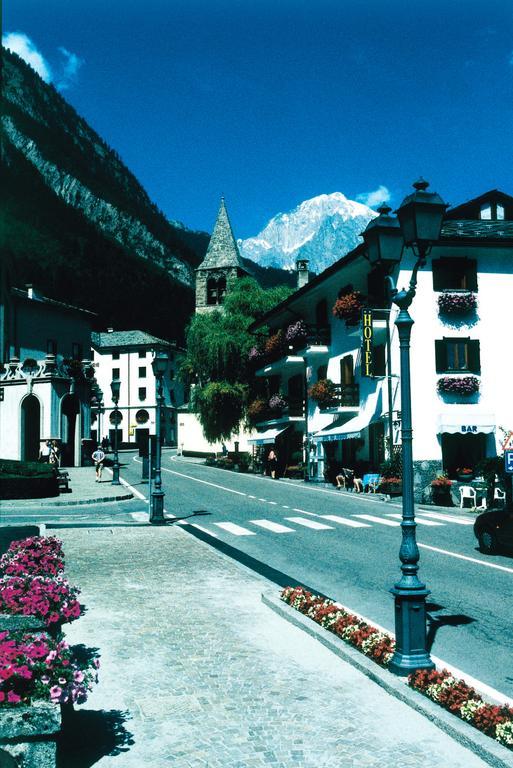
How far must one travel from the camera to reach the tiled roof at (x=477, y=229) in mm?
30516

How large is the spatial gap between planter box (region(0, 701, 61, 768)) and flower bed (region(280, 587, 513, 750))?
115 inches

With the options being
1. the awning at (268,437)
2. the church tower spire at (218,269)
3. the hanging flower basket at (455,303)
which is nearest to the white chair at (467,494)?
the hanging flower basket at (455,303)

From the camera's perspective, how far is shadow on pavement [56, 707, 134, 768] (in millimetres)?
4895

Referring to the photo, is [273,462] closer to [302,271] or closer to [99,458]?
[99,458]

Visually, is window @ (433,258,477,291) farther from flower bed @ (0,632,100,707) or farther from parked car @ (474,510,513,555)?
flower bed @ (0,632,100,707)

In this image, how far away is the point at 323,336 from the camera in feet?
130

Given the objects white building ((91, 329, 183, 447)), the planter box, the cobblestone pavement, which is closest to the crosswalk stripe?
the cobblestone pavement

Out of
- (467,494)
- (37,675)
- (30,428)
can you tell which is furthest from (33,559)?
(30,428)

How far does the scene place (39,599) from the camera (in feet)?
18.7

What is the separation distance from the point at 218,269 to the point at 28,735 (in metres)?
81.3

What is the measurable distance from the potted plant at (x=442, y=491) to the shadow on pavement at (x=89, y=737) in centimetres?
2225

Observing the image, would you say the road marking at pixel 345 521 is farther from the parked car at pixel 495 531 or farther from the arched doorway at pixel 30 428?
the arched doorway at pixel 30 428

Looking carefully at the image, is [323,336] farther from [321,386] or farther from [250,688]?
[250,688]

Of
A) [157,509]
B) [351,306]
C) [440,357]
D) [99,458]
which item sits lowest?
[157,509]
